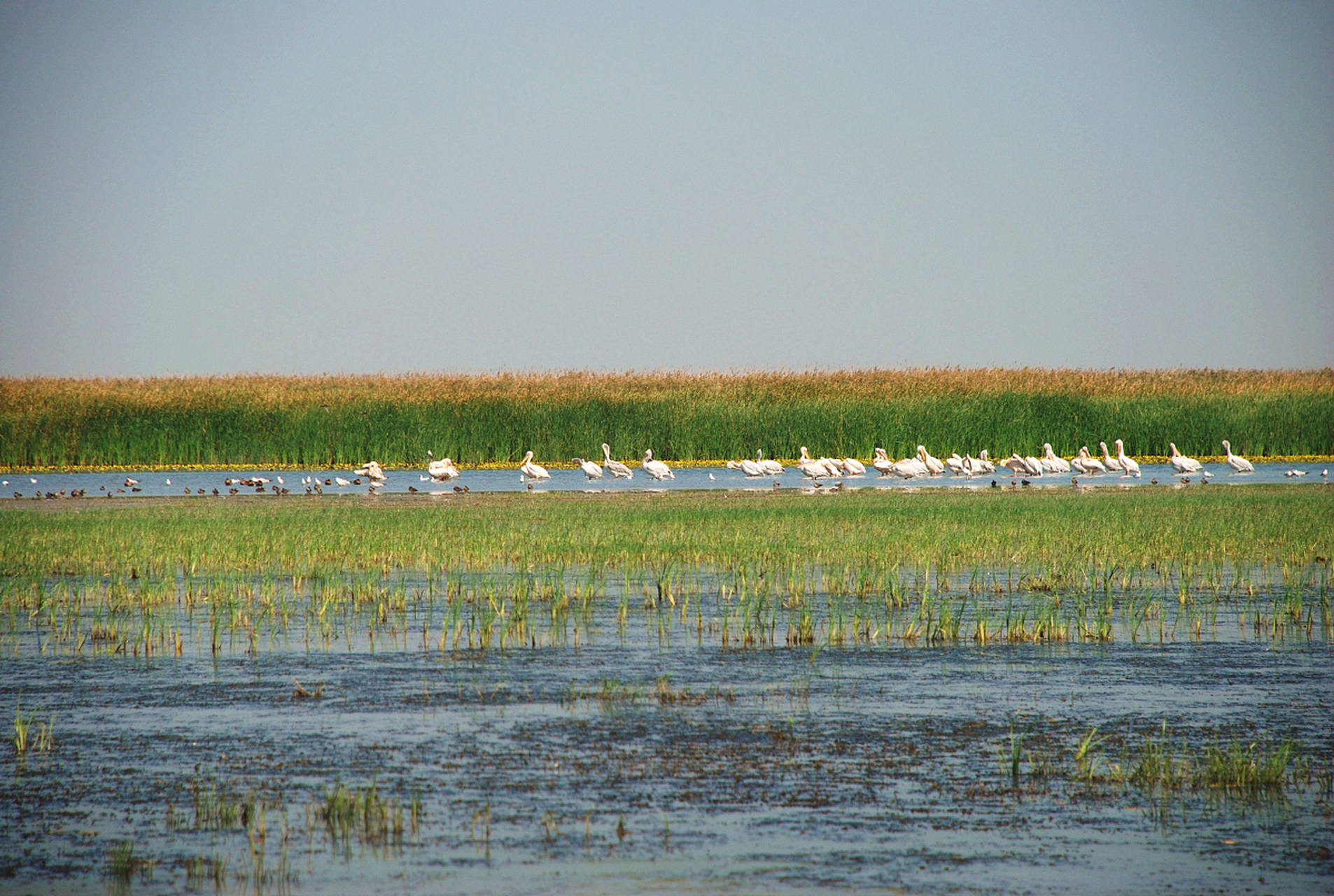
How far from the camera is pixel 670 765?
7.97m

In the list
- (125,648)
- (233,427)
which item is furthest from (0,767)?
(233,427)

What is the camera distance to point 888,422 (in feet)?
125

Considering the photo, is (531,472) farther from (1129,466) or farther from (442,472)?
(1129,466)

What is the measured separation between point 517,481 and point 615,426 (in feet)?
21.8

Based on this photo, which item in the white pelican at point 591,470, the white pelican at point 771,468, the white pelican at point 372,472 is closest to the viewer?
the white pelican at point 372,472

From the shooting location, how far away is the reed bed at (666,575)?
1214 centimetres

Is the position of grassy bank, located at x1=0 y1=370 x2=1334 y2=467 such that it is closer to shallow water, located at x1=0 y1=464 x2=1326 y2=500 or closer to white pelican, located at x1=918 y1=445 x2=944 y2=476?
shallow water, located at x1=0 y1=464 x2=1326 y2=500

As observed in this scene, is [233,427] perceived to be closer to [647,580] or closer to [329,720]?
[647,580]

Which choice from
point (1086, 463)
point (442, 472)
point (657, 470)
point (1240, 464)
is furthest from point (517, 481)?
point (1240, 464)

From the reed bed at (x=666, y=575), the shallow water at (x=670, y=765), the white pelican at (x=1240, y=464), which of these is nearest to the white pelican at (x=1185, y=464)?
the white pelican at (x=1240, y=464)

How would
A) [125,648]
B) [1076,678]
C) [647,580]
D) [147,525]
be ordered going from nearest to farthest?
[1076,678], [125,648], [647,580], [147,525]

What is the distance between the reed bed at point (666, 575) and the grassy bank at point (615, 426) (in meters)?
14.4

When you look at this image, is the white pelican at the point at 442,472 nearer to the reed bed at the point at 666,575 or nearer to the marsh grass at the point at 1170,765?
the reed bed at the point at 666,575

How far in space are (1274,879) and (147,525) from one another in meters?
17.2
